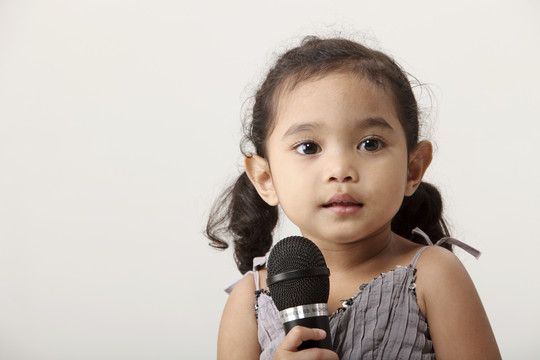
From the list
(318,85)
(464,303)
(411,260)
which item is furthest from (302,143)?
(464,303)

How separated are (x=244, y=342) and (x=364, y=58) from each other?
2.30 ft

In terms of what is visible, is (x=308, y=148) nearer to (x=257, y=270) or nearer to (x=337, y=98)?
(x=337, y=98)

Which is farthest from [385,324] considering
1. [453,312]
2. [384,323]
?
[453,312]

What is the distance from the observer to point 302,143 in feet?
5.57

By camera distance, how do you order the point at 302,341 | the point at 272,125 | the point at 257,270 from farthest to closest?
the point at 257,270 → the point at 272,125 → the point at 302,341

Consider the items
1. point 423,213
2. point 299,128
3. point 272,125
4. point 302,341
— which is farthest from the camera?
point 423,213

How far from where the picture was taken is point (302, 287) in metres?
1.44

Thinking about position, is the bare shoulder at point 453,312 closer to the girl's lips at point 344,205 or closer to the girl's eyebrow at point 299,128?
the girl's lips at point 344,205

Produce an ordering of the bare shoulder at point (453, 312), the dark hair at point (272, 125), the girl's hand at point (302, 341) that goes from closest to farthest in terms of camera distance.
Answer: the girl's hand at point (302, 341) → the bare shoulder at point (453, 312) → the dark hair at point (272, 125)

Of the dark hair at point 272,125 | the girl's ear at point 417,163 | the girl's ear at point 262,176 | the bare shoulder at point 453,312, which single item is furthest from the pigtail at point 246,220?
the bare shoulder at point 453,312

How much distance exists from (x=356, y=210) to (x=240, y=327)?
0.42 metres

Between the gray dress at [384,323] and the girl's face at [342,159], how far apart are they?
118 millimetres

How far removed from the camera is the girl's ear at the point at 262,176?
1883mm

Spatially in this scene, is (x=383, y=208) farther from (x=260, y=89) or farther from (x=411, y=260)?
(x=260, y=89)
